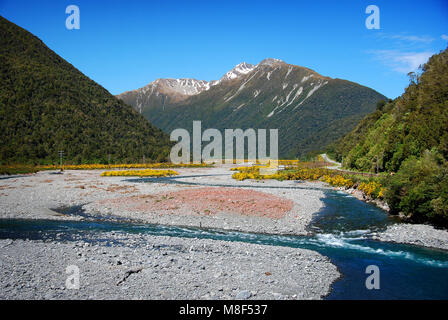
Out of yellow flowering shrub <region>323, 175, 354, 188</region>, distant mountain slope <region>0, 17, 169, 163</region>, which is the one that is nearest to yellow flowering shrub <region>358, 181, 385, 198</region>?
yellow flowering shrub <region>323, 175, 354, 188</region>

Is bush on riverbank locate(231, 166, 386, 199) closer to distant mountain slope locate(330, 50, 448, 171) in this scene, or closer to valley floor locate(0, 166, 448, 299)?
distant mountain slope locate(330, 50, 448, 171)

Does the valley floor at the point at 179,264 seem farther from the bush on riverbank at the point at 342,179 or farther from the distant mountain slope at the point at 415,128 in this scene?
the distant mountain slope at the point at 415,128

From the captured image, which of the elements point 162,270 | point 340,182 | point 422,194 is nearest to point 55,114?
point 340,182

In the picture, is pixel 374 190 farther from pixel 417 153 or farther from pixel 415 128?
pixel 415 128

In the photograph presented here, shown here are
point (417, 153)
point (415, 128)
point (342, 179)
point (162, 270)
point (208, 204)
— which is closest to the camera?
point (162, 270)

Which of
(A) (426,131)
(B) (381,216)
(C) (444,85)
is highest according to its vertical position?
(C) (444,85)

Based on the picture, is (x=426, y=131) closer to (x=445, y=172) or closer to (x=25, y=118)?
(x=445, y=172)
